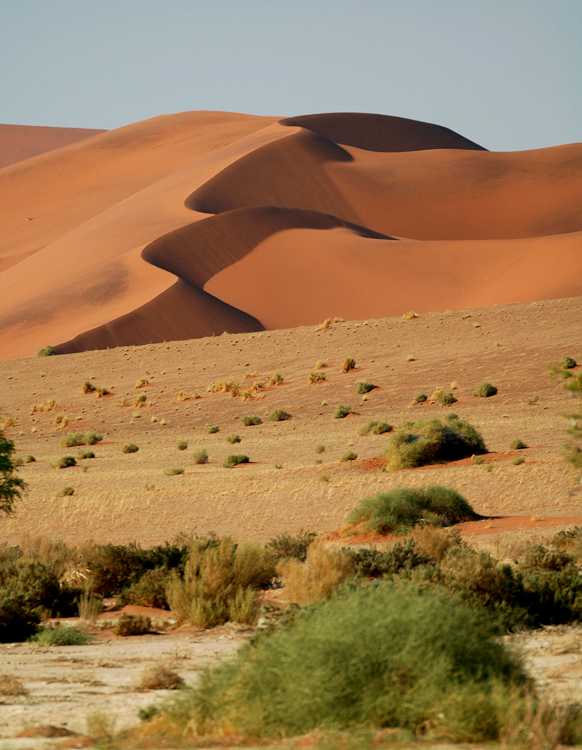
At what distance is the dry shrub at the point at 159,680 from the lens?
610 centimetres

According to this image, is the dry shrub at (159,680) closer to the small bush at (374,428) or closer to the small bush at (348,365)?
the small bush at (374,428)

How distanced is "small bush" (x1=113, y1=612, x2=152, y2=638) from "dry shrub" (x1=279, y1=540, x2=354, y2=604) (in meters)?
1.49

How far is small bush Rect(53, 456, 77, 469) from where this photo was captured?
25.8m

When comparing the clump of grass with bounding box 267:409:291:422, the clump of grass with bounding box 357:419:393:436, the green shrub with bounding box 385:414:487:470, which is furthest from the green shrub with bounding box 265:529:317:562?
the clump of grass with bounding box 267:409:291:422

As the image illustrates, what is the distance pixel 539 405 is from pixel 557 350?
7.09 m

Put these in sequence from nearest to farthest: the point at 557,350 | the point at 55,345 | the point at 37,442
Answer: the point at 37,442
the point at 557,350
the point at 55,345

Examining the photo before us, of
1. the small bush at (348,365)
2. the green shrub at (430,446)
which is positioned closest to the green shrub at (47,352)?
the small bush at (348,365)

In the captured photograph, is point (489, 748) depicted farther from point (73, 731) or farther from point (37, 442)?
point (37, 442)

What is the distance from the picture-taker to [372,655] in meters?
4.62

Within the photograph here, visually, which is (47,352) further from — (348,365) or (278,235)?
(278,235)

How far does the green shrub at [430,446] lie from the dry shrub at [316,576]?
1103 cm

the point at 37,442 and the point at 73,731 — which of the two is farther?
the point at 37,442

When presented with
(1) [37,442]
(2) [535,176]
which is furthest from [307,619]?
(2) [535,176]

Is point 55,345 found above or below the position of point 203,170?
below
